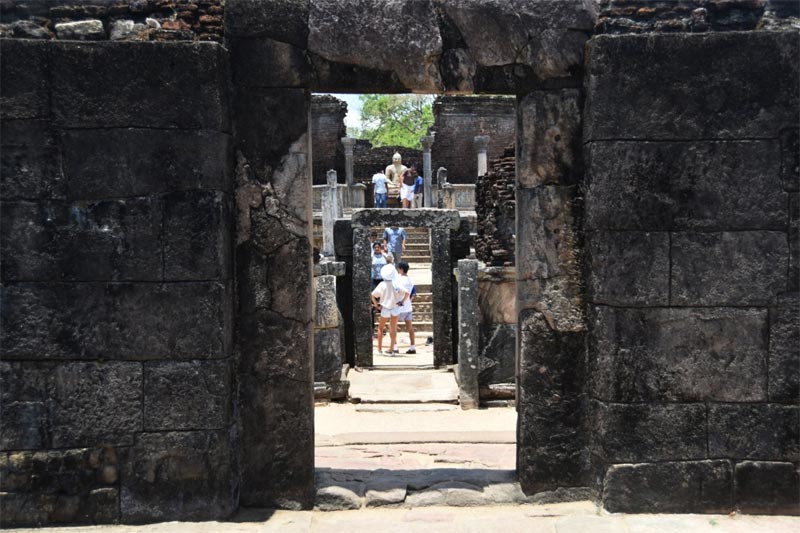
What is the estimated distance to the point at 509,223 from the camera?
37.1 ft

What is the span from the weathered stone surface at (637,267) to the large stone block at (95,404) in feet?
9.28

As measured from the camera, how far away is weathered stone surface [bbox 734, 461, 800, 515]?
4098mm

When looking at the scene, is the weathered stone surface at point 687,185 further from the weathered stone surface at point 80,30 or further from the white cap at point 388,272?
the white cap at point 388,272

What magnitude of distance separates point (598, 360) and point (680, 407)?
55cm

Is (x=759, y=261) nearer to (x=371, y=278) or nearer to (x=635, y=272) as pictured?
(x=635, y=272)

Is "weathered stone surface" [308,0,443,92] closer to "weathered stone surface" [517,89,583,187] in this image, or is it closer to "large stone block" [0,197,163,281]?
"weathered stone surface" [517,89,583,187]

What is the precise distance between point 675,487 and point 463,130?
27651 millimetres

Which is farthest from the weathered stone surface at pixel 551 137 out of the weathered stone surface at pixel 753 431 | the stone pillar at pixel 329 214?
the stone pillar at pixel 329 214

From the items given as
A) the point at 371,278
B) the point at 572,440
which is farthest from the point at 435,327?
the point at 572,440

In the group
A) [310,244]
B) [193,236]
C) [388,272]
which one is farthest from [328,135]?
[193,236]

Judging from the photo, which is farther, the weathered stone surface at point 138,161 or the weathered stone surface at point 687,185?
the weathered stone surface at point 687,185

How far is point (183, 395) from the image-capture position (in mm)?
4035

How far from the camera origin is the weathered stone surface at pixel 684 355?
411 centimetres

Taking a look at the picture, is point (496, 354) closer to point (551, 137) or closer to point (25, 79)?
point (551, 137)
